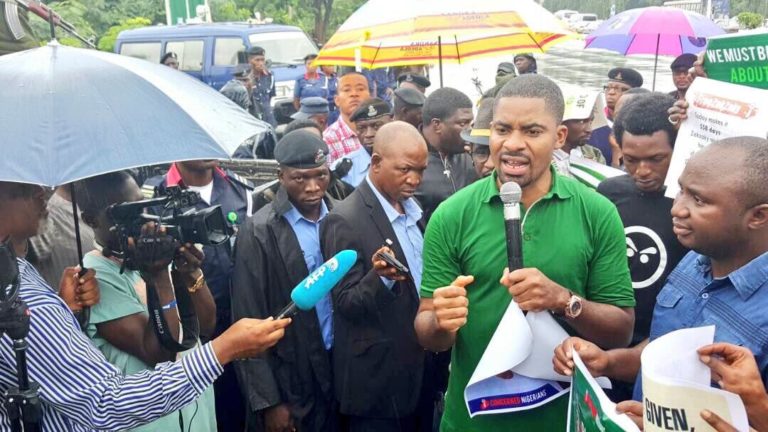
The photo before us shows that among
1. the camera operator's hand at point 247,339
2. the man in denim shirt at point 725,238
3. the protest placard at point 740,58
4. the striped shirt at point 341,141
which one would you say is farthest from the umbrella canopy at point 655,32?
the camera operator's hand at point 247,339

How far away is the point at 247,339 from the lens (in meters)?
2.50

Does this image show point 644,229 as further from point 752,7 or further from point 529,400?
point 752,7

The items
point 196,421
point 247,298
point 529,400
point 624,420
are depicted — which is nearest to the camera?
point 624,420

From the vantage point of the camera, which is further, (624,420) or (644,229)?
(644,229)

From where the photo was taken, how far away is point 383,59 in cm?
663

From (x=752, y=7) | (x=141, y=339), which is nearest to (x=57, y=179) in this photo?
(x=141, y=339)

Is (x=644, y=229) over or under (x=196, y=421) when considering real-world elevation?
over

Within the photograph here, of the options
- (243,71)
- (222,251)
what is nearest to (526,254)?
(222,251)

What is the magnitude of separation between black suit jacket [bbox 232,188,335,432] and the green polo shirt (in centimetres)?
118

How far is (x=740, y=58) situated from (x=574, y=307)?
5.24ft

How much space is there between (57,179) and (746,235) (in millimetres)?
2181

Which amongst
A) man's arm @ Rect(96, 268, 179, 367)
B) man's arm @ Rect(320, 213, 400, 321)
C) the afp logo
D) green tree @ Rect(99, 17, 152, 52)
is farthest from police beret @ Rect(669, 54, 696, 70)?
green tree @ Rect(99, 17, 152, 52)

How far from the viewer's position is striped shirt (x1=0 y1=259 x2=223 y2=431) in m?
2.28

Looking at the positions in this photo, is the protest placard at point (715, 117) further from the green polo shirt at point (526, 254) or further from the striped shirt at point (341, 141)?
the striped shirt at point (341, 141)
